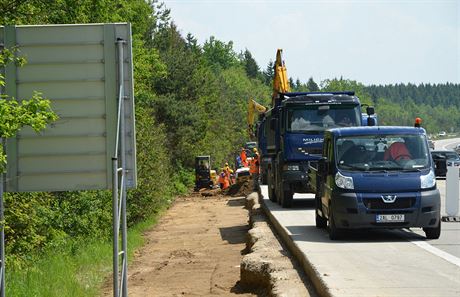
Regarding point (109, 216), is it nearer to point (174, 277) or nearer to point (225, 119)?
point (174, 277)

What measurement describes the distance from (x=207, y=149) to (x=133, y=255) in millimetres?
62065

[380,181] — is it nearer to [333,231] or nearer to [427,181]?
[427,181]

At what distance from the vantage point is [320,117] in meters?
26.6

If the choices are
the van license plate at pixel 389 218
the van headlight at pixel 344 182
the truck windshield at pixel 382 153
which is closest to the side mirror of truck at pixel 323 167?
the truck windshield at pixel 382 153

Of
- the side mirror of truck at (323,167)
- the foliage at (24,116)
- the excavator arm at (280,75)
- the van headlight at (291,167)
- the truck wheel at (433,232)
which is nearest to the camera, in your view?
the foliage at (24,116)

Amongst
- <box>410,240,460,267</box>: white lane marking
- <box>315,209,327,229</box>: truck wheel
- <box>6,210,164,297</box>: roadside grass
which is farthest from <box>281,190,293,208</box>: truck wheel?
<box>410,240,460,267</box>: white lane marking

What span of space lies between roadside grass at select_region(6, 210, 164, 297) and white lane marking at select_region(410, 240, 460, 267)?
592 cm

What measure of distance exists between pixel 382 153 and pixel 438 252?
10.8 feet

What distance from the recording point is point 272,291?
481 inches

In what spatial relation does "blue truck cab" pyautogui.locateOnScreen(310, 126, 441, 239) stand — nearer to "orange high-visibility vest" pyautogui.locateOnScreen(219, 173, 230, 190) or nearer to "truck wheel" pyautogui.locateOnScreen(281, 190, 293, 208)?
"truck wheel" pyautogui.locateOnScreen(281, 190, 293, 208)

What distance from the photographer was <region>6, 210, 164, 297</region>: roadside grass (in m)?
16.2

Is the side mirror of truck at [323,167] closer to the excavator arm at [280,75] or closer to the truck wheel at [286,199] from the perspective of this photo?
the truck wheel at [286,199]

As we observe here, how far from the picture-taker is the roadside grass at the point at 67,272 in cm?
1616

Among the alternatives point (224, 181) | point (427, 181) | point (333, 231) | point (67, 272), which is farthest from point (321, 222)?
point (224, 181)
